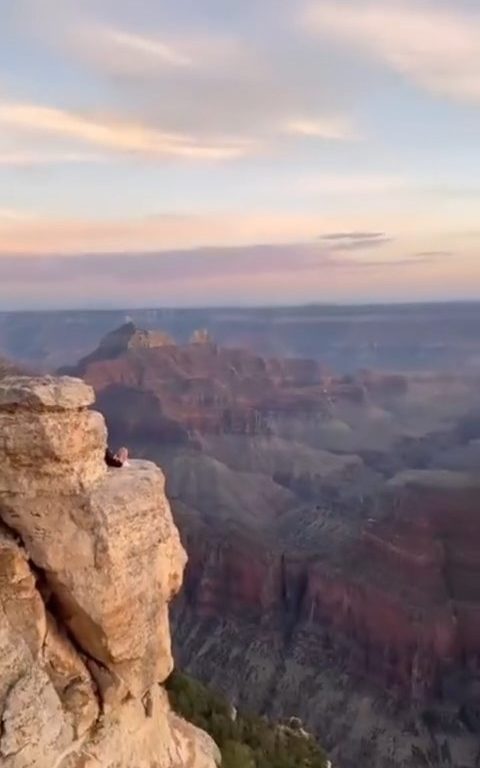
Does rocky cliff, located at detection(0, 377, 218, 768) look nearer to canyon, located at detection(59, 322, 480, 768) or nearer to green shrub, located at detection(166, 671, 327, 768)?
green shrub, located at detection(166, 671, 327, 768)

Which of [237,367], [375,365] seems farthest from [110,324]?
[237,367]

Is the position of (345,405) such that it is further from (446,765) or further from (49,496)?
(49,496)

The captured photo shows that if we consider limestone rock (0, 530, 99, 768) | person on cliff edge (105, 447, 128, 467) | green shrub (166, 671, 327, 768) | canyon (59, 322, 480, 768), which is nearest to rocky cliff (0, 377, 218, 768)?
limestone rock (0, 530, 99, 768)

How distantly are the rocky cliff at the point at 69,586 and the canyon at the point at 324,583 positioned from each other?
29.9 m

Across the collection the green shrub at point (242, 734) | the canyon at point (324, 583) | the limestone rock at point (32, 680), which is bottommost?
the canyon at point (324, 583)

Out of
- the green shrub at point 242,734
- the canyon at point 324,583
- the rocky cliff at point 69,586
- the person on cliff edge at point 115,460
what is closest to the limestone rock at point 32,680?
the rocky cliff at point 69,586

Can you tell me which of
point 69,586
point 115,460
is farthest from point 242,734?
point 69,586

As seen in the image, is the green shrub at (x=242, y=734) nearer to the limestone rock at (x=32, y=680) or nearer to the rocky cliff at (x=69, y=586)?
the rocky cliff at (x=69, y=586)

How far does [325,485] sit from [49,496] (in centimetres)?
8350

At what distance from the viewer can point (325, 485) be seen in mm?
96250

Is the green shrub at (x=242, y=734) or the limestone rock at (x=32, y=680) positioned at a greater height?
the limestone rock at (x=32, y=680)

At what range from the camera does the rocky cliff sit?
13.3 metres

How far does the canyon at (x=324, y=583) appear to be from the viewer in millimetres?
45656

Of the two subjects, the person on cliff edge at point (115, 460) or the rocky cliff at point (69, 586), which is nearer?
the rocky cliff at point (69, 586)
